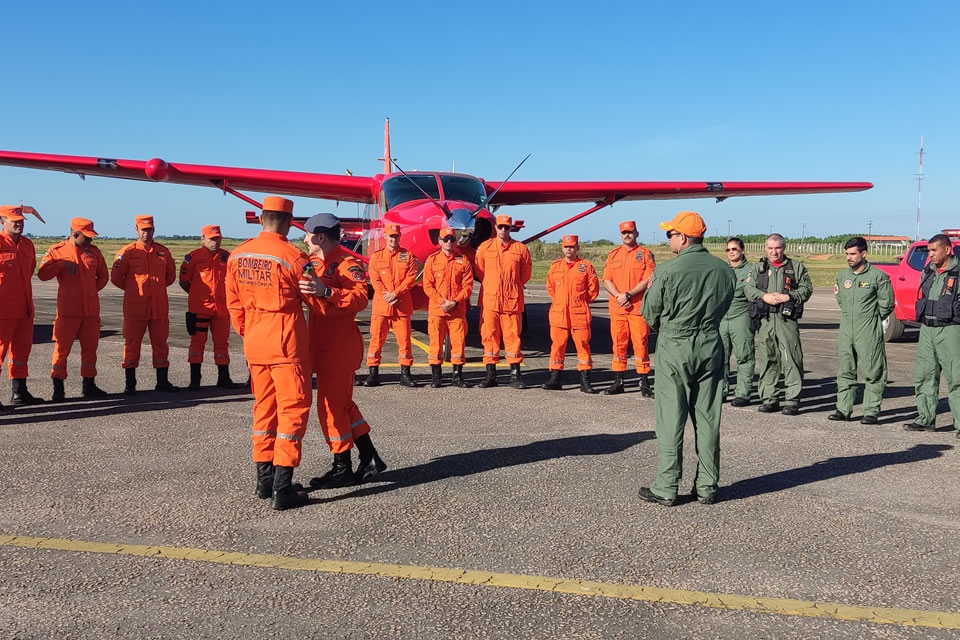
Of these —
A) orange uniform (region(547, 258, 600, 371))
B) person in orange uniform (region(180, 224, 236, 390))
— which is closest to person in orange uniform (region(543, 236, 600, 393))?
orange uniform (region(547, 258, 600, 371))

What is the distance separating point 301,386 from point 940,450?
5.15m

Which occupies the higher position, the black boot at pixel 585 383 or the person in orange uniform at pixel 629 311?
the person in orange uniform at pixel 629 311

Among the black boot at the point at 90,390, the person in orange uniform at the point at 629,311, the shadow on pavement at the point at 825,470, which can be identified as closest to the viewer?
the shadow on pavement at the point at 825,470

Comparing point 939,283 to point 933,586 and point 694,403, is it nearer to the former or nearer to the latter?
point 694,403

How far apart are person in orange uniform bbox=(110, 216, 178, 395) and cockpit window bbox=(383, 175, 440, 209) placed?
4325 millimetres

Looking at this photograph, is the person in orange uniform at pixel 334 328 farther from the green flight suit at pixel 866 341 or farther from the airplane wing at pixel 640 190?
the airplane wing at pixel 640 190

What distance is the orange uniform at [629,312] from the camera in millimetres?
8609

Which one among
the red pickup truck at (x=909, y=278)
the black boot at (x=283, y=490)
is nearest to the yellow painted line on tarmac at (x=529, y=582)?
the black boot at (x=283, y=490)

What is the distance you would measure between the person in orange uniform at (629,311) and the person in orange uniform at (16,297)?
615 cm

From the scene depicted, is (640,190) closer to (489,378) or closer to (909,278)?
(909,278)

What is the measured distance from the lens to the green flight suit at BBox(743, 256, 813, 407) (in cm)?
757

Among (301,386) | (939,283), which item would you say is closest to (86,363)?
(301,386)

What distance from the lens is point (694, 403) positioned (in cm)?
479

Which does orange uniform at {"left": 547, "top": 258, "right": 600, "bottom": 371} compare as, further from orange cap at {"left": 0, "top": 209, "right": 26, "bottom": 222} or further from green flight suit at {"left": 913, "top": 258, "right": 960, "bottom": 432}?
orange cap at {"left": 0, "top": 209, "right": 26, "bottom": 222}
